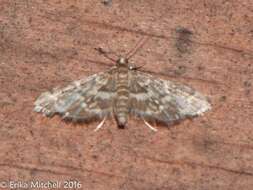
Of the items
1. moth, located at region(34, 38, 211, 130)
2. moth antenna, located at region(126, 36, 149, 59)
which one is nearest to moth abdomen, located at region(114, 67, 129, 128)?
moth, located at region(34, 38, 211, 130)

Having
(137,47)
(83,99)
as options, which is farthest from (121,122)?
(137,47)

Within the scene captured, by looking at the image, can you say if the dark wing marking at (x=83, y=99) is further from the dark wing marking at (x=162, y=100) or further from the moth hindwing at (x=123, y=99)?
the dark wing marking at (x=162, y=100)

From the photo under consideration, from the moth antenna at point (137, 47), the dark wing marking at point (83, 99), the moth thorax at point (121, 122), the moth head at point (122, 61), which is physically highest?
the moth antenna at point (137, 47)

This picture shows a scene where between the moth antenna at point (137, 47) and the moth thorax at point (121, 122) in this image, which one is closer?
the moth thorax at point (121, 122)

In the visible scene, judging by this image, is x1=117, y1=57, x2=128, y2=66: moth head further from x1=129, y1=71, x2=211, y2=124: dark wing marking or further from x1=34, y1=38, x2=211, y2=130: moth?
x1=129, y1=71, x2=211, y2=124: dark wing marking

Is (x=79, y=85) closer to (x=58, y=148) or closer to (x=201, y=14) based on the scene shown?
(x=58, y=148)

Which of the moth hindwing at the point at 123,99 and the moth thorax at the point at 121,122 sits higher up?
the moth hindwing at the point at 123,99

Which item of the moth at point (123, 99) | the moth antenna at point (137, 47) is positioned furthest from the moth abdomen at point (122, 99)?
the moth antenna at point (137, 47)
